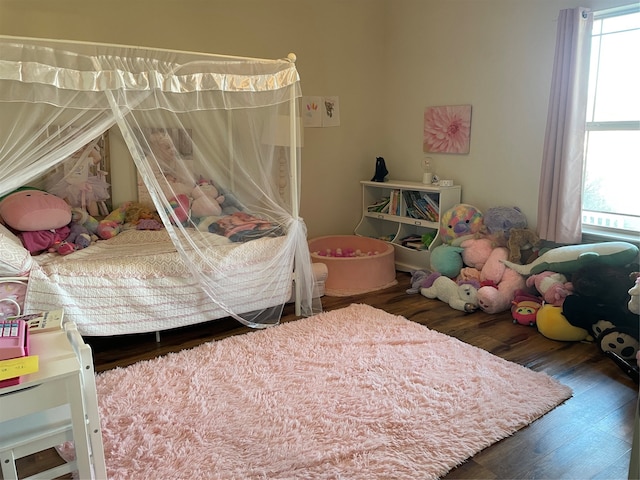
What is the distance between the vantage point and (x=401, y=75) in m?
4.93

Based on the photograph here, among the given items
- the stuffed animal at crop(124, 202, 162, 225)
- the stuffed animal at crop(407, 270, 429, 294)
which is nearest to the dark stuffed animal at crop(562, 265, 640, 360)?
the stuffed animal at crop(407, 270, 429, 294)

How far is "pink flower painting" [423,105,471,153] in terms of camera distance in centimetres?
441

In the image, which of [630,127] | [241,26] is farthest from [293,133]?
[630,127]

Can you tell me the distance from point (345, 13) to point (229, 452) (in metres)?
4.07

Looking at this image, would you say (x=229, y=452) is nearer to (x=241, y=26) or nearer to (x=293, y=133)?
(x=293, y=133)

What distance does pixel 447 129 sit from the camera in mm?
4539

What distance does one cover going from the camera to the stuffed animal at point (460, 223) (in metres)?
4.15

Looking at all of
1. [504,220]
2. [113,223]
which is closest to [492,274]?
[504,220]

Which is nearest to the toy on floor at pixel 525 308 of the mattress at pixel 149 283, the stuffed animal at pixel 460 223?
the stuffed animal at pixel 460 223

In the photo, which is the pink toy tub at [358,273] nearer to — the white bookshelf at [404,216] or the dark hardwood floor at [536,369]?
the dark hardwood floor at [536,369]

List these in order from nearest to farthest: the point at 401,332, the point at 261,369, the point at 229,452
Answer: the point at 229,452 < the point at 261,369 < the point at 401,332

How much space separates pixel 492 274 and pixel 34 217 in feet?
10.5

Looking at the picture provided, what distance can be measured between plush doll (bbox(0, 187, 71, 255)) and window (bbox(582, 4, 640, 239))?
368 cm

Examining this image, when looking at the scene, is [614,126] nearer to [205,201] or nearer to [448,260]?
[448,260]
